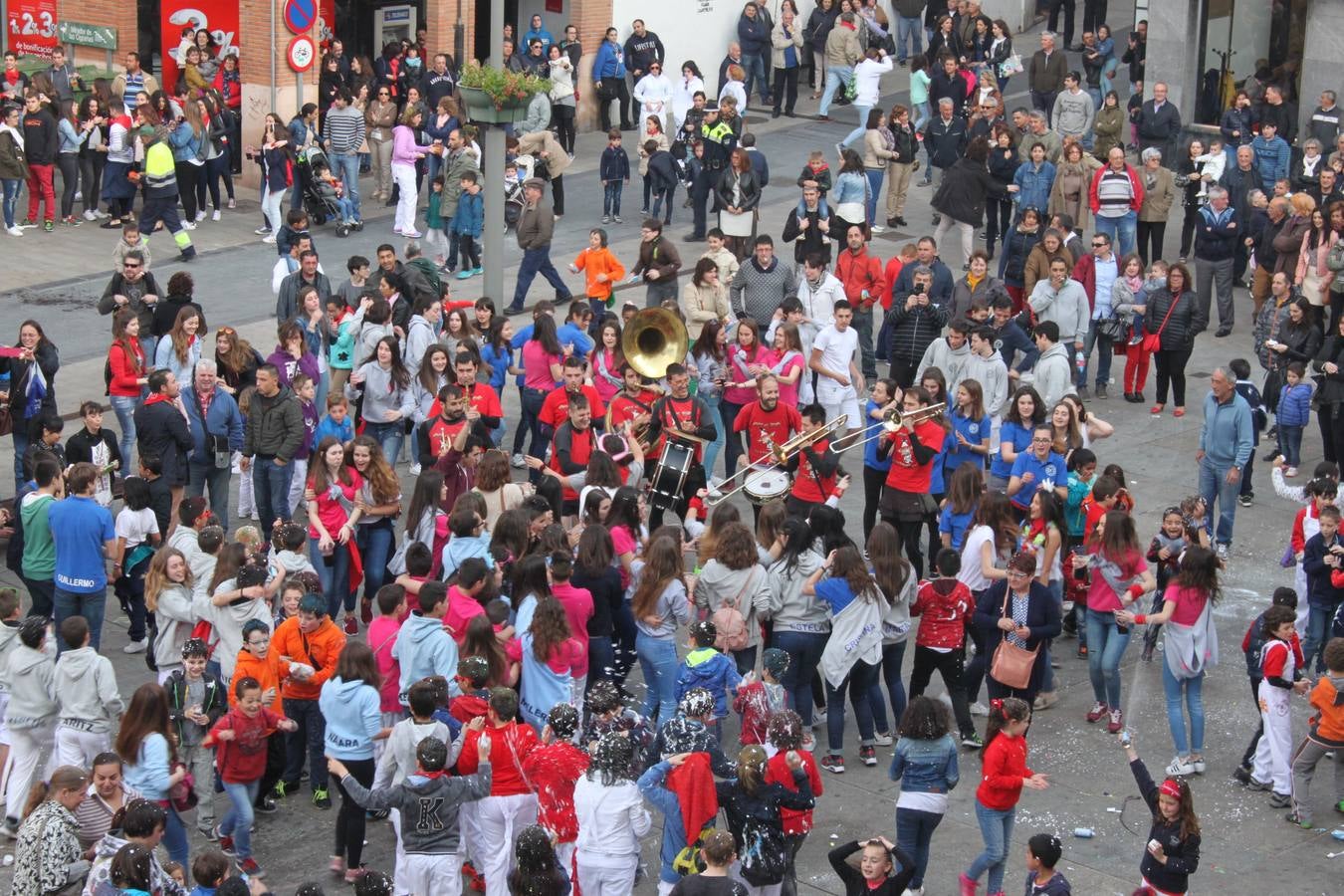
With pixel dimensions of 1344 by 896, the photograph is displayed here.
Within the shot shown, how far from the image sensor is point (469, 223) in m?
20.5

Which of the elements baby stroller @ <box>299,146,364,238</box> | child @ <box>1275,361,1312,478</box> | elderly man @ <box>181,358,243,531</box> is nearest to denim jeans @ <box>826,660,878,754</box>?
elderly man @ <box>181,358,243,531</box>

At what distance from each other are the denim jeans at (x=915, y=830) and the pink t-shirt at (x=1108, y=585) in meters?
2.46

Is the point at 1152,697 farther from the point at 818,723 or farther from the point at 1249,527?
the point at 1249,527

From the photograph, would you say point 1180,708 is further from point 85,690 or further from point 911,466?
point 85,690

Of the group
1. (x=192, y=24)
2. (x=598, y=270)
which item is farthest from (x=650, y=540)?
(x=192, y=24)

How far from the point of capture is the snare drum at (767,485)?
44.2 feet

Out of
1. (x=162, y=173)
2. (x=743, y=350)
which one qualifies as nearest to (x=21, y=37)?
(x=162, y=173)

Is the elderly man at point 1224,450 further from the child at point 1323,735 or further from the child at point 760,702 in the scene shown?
the child at point 760,702

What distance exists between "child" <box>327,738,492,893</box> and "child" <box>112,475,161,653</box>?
362cm

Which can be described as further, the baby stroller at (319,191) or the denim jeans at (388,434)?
the baby stroller at (319,191)

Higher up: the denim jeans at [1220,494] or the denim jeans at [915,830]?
the denim jeans at [1220,494]

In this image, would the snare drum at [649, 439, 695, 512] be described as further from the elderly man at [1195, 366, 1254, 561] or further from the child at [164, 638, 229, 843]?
the child at [164, 638, 229, 843]

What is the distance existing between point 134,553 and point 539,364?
377 centimetres

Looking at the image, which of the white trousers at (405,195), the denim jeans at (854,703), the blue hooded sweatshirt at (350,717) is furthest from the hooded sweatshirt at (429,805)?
the white trousers at (405,195)
